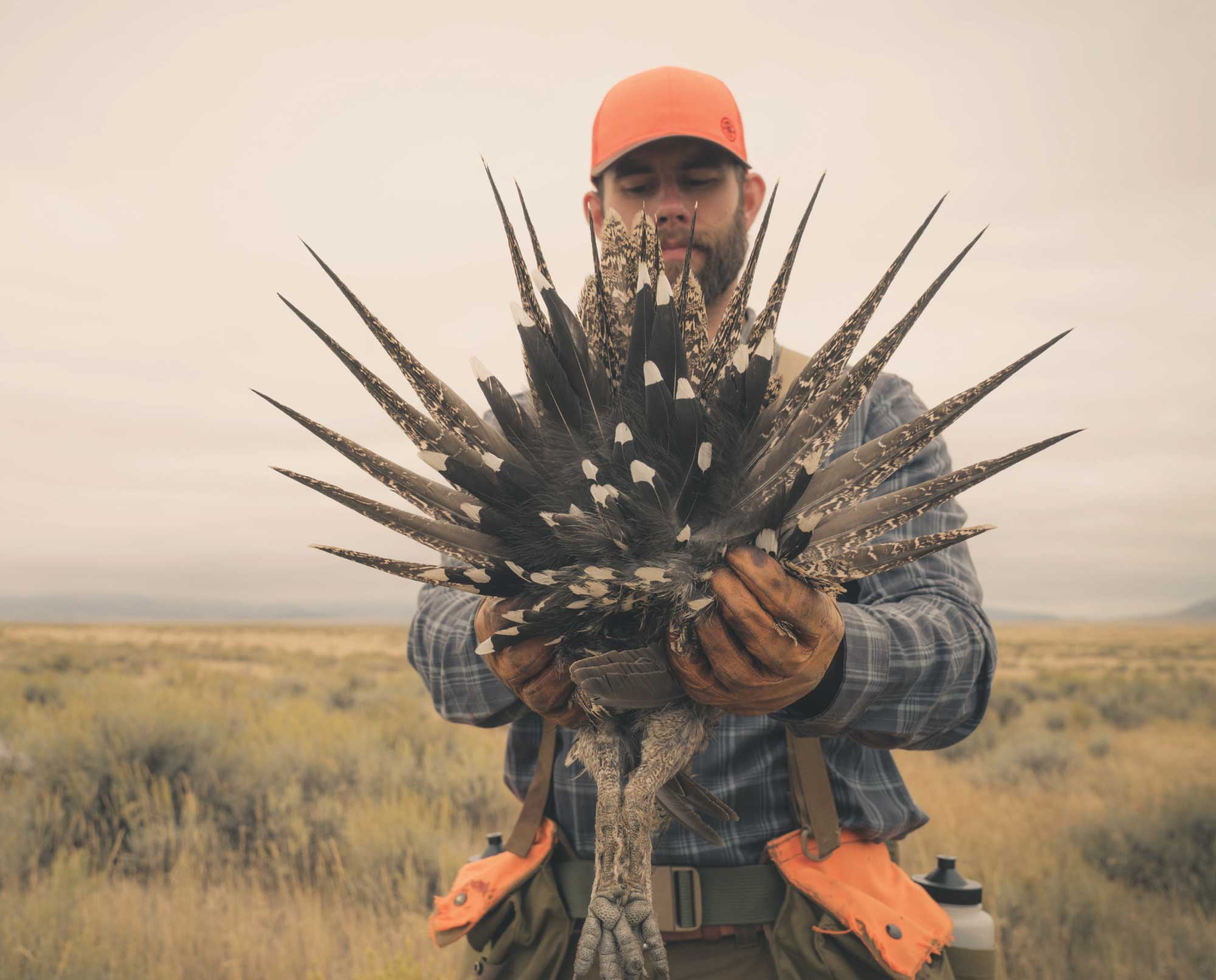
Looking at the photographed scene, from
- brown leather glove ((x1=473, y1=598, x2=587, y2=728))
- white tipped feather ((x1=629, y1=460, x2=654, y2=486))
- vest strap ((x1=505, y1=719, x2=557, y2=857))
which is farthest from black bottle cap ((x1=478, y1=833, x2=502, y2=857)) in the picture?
white tipped feather ((x1=629, y1=460, x2=654, y2=486))

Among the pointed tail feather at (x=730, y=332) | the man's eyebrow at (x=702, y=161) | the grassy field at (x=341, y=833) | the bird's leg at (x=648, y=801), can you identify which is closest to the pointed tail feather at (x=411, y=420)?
the pointed tail feather at (x=730, y=332)

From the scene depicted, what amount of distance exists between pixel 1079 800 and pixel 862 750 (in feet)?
25.4

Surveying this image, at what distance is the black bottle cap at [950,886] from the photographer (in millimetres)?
2408

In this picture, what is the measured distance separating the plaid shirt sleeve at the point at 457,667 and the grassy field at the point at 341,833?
2.47 m

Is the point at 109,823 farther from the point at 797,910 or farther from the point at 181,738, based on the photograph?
the point at 797,910

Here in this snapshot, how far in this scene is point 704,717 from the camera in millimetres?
1673

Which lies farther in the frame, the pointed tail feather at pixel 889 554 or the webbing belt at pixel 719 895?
the webbing belt at pixel 719 895

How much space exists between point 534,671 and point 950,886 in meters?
1.60

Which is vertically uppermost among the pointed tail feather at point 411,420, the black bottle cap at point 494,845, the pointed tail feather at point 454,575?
the pointed tail feather at point 411,420

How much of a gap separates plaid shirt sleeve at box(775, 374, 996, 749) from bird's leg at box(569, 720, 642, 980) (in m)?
0.50

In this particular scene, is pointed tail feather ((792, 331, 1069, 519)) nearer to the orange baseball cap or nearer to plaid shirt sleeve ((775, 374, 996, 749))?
plaid shirt sleeve ((775, 374, 996, 749))

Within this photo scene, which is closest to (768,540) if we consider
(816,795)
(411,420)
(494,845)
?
(411,420)

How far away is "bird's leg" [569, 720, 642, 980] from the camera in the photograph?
141cm

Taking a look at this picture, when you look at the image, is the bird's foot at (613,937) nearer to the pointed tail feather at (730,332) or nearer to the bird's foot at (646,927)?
the bird's foot at (646,927)
